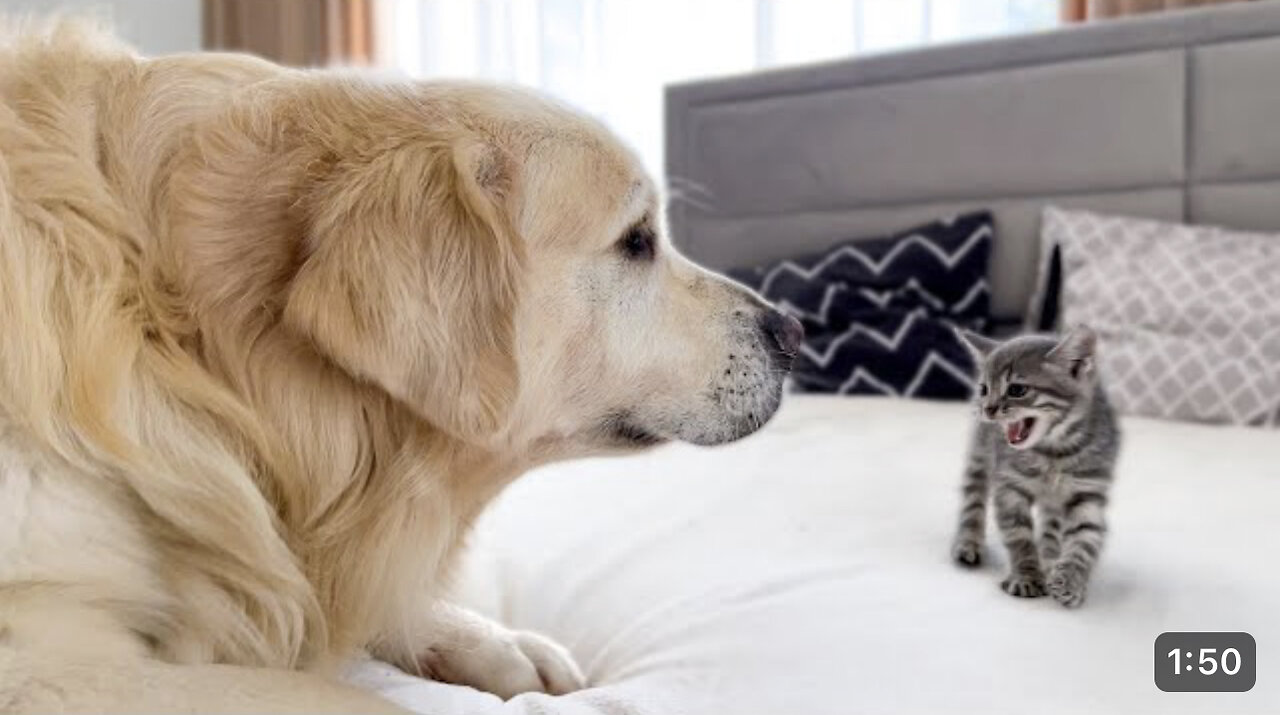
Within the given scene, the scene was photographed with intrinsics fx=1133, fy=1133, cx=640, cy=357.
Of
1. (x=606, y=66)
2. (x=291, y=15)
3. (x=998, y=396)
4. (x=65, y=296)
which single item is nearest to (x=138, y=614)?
(x=65, y=296)

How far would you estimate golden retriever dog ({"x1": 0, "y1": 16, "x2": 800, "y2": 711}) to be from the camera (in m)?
0.71

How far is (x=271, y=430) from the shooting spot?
0.80 metres

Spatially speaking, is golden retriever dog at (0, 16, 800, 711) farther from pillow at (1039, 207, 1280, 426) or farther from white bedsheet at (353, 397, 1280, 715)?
pillow at (1039, 207, 1280, 426)

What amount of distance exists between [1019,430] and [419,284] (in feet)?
1.47

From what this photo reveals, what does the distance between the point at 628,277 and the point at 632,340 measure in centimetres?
5

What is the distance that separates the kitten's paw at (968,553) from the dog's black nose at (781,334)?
222 mm

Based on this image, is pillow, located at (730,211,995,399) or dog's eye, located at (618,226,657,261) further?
pillow, located at (730,211,995,399)

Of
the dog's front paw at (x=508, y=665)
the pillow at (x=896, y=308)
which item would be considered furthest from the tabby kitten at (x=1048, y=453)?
the pillow at (x=896, y=308)

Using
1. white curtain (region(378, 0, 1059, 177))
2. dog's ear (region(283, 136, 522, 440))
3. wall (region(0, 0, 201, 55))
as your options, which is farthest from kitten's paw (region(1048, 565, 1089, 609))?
wall (region(0, 0, 201, 55))

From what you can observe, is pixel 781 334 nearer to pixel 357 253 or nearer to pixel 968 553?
pixel 968 553

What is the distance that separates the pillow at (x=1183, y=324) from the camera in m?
1.69

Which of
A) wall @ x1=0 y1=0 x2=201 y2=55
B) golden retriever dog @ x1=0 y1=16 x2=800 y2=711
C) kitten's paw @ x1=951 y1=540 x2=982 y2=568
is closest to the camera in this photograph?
golden retriever dog @ x1=0 y1=16 x2=800 y2=711
